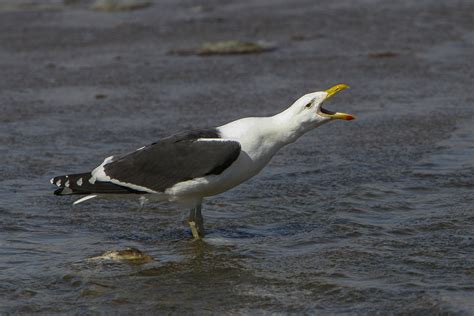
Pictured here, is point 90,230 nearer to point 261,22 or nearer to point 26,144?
point 26,144

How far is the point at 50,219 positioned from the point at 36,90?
4.52 meters

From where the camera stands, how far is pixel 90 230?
729cm

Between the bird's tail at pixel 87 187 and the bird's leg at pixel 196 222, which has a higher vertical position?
the bird's tail at pixel 87 187

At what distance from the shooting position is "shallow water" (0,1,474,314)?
5.98 metres

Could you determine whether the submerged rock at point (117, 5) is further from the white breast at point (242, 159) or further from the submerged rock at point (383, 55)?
the white breast at point (242, 159)

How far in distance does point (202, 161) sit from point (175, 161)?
22cm

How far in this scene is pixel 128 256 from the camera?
6.50m

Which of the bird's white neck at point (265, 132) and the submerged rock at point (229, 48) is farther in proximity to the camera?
the submerged rock at point (229, 48)

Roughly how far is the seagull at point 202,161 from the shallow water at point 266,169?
1.14ft

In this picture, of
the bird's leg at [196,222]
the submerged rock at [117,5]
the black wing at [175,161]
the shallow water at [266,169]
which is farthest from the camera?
the submerged rock at [117,5]

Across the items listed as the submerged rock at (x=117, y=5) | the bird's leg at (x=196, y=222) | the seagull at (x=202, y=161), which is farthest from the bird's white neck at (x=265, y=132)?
the submerged rock at (x=117, y=5)

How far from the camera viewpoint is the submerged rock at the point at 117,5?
17.2 m

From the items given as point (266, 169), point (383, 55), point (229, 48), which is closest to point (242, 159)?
point (266, 169)

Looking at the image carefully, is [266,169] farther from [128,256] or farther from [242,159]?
[128,256]
